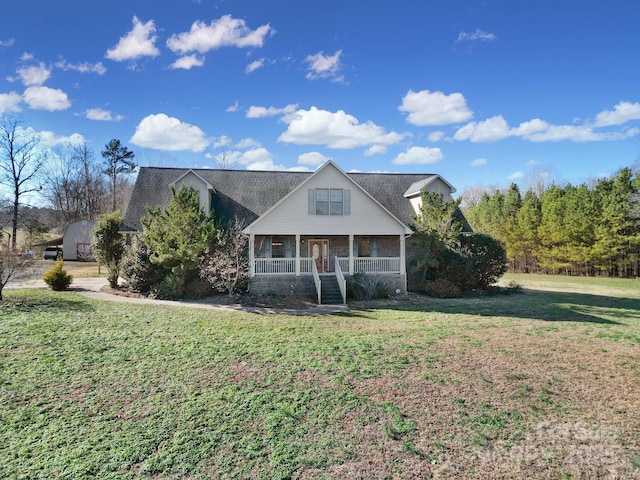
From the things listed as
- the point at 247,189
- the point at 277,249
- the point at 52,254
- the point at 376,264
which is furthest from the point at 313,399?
the point at 52,254

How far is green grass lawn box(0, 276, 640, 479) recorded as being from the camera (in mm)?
5410

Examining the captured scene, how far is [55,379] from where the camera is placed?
8.11 meters

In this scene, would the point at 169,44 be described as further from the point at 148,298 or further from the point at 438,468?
the point at 438,468

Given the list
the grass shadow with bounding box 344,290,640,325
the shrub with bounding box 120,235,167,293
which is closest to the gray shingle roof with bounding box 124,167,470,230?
the shrub with bounding box 120,235,167,293

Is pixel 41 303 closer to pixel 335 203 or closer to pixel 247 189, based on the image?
pixel 247 189

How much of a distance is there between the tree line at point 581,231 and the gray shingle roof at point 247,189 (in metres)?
16.7

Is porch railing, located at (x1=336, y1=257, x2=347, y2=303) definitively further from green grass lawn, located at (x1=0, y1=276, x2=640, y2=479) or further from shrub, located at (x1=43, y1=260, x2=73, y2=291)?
shrub, located at (x1=43, y1=260, x2=73, y2=291)

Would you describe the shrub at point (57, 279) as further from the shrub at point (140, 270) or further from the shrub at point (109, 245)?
the shrub at point (140, 270)

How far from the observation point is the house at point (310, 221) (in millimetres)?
18984

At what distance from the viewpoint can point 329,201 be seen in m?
19.7

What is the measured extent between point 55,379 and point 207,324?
15.7ft

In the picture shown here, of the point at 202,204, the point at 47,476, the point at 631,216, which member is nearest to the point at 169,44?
the point at 202,204

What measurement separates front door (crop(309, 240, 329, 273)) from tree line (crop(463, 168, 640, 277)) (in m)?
24.4

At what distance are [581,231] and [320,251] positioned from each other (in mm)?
24943
